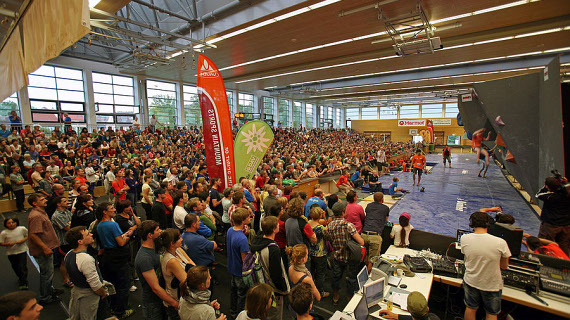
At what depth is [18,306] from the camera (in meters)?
1.56

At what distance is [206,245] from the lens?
304cm

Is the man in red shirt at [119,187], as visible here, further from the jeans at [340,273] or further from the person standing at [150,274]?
the jeans at [340,273]

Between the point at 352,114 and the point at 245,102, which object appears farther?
the point at 352,114

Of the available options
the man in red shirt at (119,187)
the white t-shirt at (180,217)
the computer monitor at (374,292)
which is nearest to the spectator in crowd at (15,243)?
the white t-shirt at (180,217)

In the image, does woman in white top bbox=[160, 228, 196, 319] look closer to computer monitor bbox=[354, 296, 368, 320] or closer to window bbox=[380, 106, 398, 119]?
computer monitor bbox=[354, 296, 368, 320]

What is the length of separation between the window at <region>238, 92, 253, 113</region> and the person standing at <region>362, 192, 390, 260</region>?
22006mm

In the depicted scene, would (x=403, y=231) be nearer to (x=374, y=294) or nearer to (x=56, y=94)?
(x=374, y=294)

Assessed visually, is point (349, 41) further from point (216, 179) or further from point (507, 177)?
point (507, 177)

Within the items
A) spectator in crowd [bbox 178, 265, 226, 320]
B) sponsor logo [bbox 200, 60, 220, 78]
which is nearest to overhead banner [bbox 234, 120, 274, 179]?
sponsor logo [bbox 200, 60, 220, 78]

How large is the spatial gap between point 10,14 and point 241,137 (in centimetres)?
430

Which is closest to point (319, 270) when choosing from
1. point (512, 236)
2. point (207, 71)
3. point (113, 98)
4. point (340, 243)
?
point (340, 243)

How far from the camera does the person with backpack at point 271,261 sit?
2.58 metres

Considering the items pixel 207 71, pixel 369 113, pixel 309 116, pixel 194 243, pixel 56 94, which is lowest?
pixel 194 243

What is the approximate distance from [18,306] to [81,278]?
1.00 m
